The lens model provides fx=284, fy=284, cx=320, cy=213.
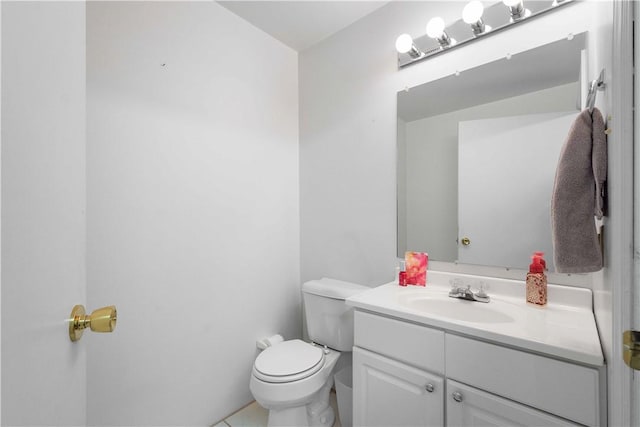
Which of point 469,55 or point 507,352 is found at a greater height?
point 469,55

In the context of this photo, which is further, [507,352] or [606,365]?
[507,352]

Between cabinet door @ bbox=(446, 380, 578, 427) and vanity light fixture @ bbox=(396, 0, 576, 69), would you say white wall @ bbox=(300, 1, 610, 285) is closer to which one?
vanity light fixture @ bbox=(396, 0, 576, 69)

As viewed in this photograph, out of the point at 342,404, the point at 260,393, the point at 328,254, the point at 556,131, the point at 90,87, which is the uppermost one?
the point at 90,87

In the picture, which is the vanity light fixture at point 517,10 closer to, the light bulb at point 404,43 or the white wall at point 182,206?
the light bulb at point 404,43

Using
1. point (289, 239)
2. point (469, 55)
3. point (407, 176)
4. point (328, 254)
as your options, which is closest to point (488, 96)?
point (469, 55)

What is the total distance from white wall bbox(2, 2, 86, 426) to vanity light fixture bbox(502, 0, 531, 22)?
152 cm

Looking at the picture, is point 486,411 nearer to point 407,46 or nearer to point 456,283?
point 456,283

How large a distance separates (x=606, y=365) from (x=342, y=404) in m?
1.21

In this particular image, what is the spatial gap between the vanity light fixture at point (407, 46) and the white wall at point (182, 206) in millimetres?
851

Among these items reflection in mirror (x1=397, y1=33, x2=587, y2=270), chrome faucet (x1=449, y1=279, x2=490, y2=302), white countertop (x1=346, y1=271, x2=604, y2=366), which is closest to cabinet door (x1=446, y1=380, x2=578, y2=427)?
white countertop (x1=346, y1=271, x2=604, y2=366)

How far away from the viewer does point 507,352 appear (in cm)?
88

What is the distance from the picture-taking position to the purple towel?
2.54 ft

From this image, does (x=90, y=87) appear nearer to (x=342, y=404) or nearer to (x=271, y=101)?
(x=271, y=101)

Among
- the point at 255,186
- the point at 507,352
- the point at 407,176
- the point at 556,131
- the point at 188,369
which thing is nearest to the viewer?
the point at 507,352
